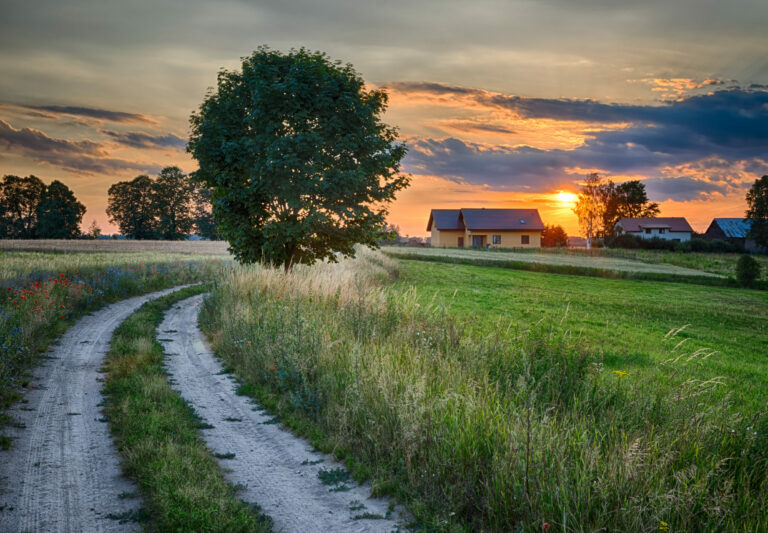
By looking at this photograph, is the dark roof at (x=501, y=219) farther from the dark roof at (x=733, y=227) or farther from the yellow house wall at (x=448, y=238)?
the dark roof at (x=733, y=227)

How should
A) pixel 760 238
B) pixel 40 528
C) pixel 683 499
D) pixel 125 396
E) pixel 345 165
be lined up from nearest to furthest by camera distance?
pixel 683 499 < pixel 40 528 < pixel 125 396 < pixel 345 165 < pixel 760 238

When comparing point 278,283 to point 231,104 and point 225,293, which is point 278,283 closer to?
point 225,293

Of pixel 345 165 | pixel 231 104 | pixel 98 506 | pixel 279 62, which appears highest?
pixel 279 62

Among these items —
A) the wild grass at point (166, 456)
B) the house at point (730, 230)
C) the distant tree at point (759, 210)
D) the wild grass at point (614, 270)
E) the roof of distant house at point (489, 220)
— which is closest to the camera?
the wild grass at point (166, 456)

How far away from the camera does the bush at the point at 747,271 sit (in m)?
36.1

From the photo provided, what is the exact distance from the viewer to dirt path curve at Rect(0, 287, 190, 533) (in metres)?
4.81

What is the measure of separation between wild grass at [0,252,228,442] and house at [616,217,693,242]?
3635 inches

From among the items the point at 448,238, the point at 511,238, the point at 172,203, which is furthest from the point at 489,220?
the point at 172,203

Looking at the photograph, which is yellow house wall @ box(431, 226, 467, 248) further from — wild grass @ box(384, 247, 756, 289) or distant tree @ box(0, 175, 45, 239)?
distant tree @ box(0, 175, 45, 239)

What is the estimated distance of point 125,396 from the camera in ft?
27.0

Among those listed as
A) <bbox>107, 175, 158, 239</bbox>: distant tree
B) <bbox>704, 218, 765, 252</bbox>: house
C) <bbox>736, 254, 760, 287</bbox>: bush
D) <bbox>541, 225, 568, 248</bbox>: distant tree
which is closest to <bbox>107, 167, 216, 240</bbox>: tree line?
<bbox>107, 175, 158, 239</bbox>: distant tree

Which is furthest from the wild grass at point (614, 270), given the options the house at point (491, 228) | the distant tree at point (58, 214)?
the distant tree at point (58, 214)

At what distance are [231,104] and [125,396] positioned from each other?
12260 millimetres

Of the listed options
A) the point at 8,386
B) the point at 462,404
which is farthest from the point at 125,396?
the point at 462,404
